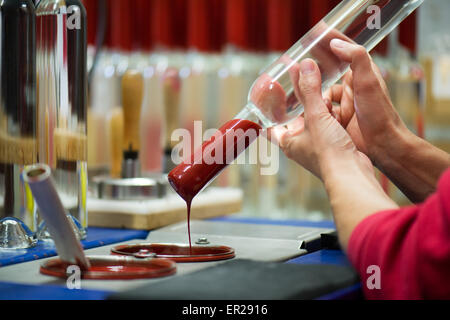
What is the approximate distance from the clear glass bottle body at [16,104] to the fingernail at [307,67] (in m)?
0.33

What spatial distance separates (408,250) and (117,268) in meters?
0.29

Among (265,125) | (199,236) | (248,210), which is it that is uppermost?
(265,125)

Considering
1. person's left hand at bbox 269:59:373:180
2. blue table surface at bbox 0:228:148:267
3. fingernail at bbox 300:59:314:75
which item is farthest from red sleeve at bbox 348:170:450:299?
blue table surface at bbox 0:228:148:267

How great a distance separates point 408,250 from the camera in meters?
0.56

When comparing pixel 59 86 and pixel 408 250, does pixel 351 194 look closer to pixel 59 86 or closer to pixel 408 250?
pixel 408 250

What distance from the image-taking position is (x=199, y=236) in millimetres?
918

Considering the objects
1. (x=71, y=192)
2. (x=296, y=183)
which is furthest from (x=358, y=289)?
(x=296, y=183)

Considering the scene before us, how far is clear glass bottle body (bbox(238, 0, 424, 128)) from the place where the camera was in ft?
2.85

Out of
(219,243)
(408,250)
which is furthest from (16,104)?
(408,250)

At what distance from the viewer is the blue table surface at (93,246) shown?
1.99ft

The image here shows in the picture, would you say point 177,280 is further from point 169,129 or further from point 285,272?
point 169,129

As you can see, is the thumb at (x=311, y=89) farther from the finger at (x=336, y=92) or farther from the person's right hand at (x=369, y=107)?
the finger at (x=336, y=92)
